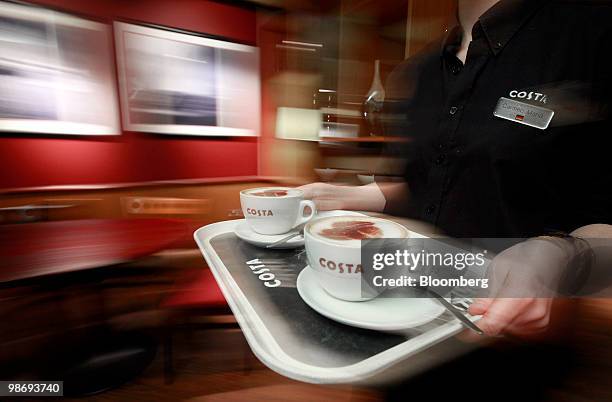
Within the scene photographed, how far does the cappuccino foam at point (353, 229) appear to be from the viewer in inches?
11.5

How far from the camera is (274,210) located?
0.45 metres

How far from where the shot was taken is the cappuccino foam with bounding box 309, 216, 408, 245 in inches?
11.5

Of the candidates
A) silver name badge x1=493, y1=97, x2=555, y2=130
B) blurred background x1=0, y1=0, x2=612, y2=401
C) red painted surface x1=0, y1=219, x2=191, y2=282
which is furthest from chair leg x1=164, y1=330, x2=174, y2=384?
silver name badge x1=493, y1=97, x2=555, y2=130

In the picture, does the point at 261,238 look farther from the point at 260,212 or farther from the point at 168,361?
the point at 168,361

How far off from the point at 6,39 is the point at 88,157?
1.51 ft

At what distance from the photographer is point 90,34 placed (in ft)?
2.96

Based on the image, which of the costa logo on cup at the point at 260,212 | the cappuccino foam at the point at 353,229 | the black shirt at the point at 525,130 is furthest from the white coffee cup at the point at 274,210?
the black shirt at the point at 525,130

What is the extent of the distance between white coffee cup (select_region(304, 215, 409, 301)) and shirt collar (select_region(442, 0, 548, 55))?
48cm

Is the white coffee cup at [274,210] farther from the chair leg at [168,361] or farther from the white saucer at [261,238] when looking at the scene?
the chair leg at [168,361]

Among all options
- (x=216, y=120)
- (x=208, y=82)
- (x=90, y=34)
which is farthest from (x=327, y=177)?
(x=90, y=34)

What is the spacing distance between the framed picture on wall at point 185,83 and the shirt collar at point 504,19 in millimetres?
1013

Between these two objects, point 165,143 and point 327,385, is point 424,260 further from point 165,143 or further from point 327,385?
point 165,143

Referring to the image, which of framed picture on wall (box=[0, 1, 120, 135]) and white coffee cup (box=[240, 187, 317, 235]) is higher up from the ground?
framed picture on wall (box=[0, 1, 120, 135])

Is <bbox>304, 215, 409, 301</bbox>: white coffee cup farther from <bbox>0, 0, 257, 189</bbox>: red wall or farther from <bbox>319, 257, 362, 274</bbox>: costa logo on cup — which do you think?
<bbox>0, 0, 257, 189</bbox>: red wall
